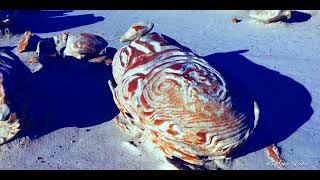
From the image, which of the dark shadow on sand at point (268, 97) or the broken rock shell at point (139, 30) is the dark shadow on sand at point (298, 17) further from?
the broken rock shell at point (139, 30)

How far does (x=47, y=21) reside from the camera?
27.1 feet

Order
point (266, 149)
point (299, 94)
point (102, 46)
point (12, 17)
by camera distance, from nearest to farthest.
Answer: point (266, 149), point (299, 94), point (102, 46), point (12, 17)

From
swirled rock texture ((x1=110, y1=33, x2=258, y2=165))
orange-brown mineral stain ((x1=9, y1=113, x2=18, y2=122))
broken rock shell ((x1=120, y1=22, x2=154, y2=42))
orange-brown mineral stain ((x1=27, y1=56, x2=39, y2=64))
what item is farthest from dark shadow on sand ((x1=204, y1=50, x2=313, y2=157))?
orange-brown mineral stain ((x1=27, y1=56, x2=39, y2=64))

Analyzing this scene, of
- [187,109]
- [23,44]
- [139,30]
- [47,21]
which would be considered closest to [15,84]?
[187,109]

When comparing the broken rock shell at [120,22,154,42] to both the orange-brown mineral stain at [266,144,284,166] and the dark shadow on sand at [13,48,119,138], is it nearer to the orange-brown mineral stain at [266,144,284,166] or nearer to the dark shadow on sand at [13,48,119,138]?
the dark shadow on sand at [13,48,119,138]

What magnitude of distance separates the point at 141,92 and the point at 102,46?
2135 mm

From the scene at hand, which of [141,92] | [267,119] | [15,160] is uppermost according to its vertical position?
[141,92]

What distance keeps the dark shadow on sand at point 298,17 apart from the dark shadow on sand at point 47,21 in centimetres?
372

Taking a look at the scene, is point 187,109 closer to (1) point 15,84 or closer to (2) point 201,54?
(1) point 15,84

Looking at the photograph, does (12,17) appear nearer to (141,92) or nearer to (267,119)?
(141,92)

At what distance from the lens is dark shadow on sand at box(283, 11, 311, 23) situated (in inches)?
308

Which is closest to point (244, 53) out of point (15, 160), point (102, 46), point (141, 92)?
point (102, 46)

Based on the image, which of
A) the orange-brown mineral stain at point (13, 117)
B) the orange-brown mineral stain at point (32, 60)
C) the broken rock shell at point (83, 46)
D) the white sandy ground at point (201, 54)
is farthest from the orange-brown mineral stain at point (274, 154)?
the orange-brown mineral stain at point (32, 60)

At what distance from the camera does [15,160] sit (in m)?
4.64
